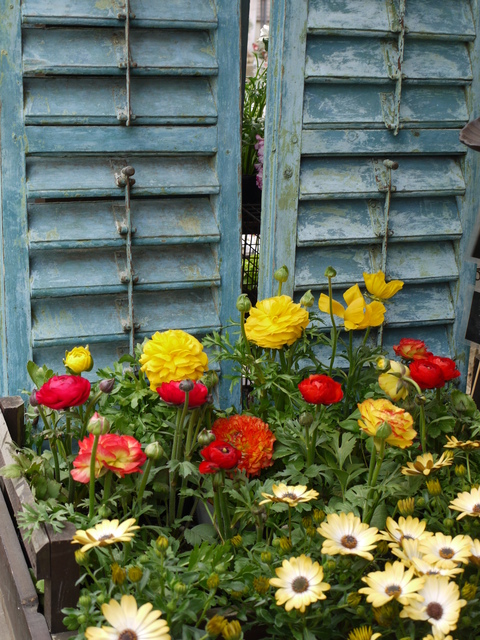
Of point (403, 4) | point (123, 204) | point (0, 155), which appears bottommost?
point (123, 204)

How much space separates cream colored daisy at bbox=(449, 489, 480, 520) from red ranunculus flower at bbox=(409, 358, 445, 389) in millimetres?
270

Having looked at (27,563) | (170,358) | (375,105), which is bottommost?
(27,563)

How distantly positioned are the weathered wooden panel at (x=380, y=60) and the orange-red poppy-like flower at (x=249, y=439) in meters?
0.90

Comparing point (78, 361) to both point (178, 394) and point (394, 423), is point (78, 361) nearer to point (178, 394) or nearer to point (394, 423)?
point (178, 394)

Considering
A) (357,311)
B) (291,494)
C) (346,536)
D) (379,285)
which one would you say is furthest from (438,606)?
(379,285)

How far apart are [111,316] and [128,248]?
0.18 meters

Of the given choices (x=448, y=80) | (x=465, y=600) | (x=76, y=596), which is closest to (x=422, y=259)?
(x=448, y=80)

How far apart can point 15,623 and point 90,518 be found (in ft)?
1.08

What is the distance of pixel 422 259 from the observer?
7.29 ft

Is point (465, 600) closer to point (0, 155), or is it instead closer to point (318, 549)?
point (318, 549)

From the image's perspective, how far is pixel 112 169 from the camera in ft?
6.32

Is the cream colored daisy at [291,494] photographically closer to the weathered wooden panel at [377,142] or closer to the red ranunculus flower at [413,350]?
the red ranunculus flower at [413,350]

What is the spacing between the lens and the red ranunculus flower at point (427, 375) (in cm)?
162

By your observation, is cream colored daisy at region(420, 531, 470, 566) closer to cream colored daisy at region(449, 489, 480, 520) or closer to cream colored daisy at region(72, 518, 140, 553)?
cream colored daisy at region(449, 489, 480, 520)
